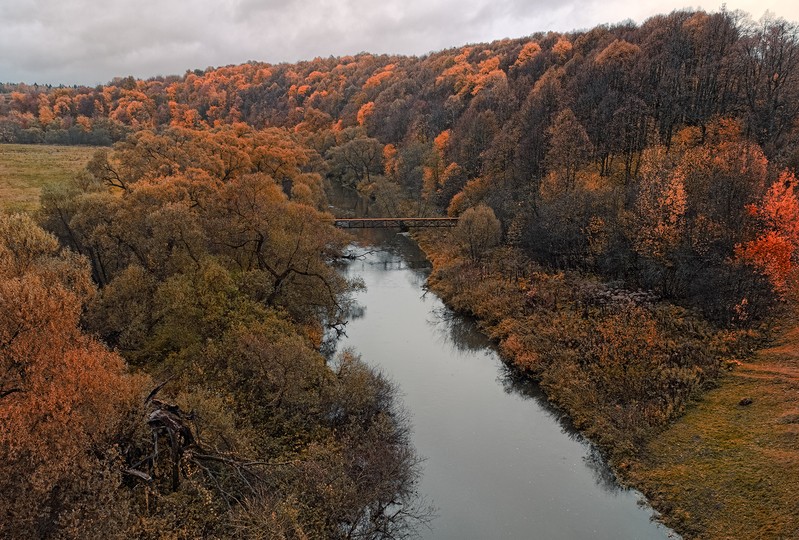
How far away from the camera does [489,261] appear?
49.2 m

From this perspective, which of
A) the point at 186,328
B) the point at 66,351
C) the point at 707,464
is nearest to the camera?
the point at 66,351

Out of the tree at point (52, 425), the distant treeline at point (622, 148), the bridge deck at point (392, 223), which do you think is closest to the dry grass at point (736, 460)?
the distant treeline at point (622, 148)

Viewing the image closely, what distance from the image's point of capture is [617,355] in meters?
30.3

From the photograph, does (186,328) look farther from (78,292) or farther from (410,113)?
(410,113)

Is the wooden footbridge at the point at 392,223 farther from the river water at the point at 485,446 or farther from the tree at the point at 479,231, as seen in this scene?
the river water at the point at 485,446

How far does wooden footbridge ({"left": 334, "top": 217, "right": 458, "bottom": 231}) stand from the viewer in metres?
64.6

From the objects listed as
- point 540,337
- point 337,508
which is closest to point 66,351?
point 337,508

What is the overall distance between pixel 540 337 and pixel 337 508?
20.7 metres

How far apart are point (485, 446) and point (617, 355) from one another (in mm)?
10539

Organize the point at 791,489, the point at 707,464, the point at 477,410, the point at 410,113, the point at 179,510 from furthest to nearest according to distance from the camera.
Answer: the point at 410,113
the point at 477,410
the point at 707,464
the point at 791,489
the point at 179,510

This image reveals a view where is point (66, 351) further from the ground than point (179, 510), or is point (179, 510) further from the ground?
point (66, 351)

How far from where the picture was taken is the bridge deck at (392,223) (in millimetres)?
64500

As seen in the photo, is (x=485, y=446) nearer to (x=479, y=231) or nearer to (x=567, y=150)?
(x=479, y=231)

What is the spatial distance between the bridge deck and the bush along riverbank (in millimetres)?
22508
